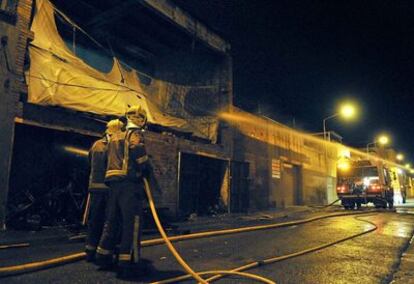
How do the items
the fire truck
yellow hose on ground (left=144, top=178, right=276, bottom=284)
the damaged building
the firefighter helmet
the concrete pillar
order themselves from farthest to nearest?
the fire truck
the damaged building
the concrete pillar
the firefighter helmet
yellow hose on ground (left=144, top=178, right=276, bottom=284)

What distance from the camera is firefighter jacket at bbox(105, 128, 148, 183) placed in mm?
3520

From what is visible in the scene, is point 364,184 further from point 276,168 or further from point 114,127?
point 114,127

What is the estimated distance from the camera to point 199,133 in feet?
41.5

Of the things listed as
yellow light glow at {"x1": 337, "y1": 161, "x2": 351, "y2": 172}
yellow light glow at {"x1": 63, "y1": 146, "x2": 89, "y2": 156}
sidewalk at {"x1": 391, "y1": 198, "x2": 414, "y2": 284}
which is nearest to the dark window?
yellow light glow at {"x1": 63, "y1": 146, "x2": 89, "y2": 156}

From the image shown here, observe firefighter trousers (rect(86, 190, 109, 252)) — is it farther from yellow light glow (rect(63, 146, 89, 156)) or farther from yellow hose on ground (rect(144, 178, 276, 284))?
yellow light glow (rect(63, 146, 89, 156))

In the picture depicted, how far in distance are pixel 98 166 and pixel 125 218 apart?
1.09 meters

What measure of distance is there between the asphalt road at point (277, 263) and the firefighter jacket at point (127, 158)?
1124 millimetres

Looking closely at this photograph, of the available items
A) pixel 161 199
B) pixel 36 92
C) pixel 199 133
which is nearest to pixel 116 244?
pixel 36 92

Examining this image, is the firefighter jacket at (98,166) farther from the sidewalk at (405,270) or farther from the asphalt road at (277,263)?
the sidewalk at (405,270)

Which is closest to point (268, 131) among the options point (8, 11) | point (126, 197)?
point (8, 11)

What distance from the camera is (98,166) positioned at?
165 inches

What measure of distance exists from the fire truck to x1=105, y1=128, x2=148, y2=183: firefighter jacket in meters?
16.2

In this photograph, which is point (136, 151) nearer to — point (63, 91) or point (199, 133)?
point (63, 91)

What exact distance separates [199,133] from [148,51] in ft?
15.7
